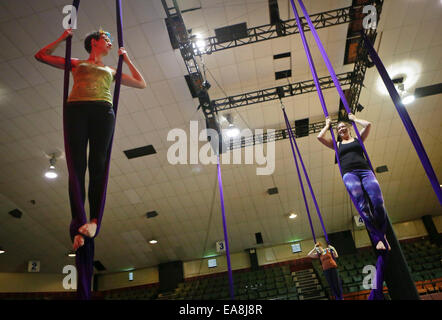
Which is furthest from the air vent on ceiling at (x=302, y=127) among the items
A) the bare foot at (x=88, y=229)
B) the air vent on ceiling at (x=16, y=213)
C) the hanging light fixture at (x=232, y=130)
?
the air vent on ceiling at (x=16, y=213)

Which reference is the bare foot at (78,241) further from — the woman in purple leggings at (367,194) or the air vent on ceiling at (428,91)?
the air vent on ceiling at (428,91)

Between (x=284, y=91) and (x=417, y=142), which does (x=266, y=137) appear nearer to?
(x=284, y=91)

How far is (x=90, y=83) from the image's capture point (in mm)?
1407

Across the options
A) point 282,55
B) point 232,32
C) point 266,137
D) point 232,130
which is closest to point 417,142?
point 232,32

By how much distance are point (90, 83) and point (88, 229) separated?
793 millimetres

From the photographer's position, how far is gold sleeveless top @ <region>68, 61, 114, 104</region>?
4.40ft

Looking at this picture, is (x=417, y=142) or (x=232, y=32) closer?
(x=417, y=142)

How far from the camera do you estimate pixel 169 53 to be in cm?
605

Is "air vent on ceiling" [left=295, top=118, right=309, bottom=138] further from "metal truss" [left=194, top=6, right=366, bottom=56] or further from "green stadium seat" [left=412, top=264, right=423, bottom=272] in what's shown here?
"green stadium seat" [left=412, top=264, right=423, bottom=272]

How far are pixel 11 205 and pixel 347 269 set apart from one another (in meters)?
12.2

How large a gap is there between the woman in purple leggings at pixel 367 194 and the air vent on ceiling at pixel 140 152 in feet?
21.7

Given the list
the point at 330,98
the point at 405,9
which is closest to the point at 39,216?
the point at 330,98

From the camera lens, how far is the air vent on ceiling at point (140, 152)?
818 cm

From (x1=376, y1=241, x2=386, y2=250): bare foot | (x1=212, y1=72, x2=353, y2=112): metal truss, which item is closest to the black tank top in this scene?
(x1=376, y1=241, x2=386, y2=250): bare foot
